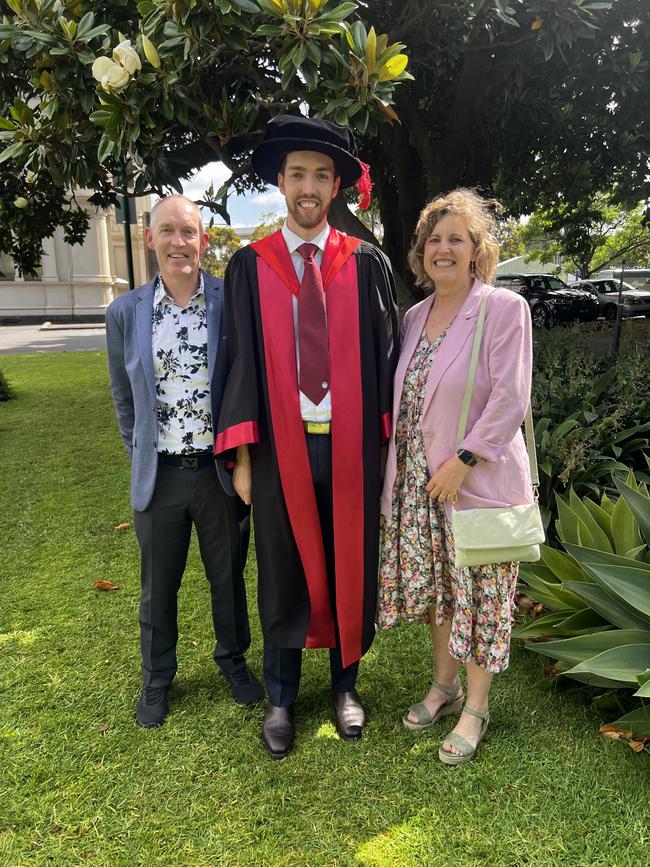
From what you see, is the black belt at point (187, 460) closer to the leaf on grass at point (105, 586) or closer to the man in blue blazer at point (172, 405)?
the man in blue blazer at point (172, 405)

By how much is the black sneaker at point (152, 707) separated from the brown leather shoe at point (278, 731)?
44 cm

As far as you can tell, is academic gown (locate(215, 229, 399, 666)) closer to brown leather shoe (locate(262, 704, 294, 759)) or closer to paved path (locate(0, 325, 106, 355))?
brown leather shoe (locate(262, 704, 294, 759))

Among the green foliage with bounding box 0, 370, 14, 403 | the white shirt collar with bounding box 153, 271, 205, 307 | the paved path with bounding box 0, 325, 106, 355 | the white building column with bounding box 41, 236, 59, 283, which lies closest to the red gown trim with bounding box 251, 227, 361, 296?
the white shirt collar with bounding box 153, 271, 205, 307

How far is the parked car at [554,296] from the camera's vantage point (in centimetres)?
1922

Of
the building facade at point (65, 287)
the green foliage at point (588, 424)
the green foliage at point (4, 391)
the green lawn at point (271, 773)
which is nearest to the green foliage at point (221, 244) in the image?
the building facade at point (65, 287)

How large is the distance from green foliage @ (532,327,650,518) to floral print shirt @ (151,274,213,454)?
2.09 m

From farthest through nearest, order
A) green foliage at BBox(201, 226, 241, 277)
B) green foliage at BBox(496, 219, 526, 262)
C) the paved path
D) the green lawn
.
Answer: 1. green foliage at BBox(496, 219, 526, 262)
2. green foliage at BBox(201, 226, 241, 277)
3. the paved path
4. the green lawn

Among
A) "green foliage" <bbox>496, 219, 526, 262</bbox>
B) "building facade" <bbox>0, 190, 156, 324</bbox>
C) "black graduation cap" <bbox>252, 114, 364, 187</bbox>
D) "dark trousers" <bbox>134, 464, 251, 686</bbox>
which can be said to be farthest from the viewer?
"green foliage" <bbox>496, 219, 526, 262</bbox>

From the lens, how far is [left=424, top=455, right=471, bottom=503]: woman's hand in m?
2.21

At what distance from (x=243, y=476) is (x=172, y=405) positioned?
1.27 ft

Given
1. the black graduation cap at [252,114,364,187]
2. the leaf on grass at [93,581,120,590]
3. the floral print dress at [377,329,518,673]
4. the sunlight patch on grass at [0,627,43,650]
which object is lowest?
the sunlight patch on grass at [0,627,43,650]

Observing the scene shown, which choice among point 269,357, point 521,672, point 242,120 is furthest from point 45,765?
point 242,120

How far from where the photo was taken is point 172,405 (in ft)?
8.16

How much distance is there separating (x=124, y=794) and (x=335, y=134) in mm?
2497
